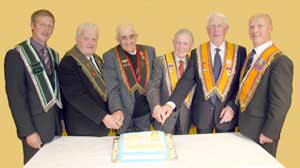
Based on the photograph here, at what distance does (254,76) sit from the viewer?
2.47 m

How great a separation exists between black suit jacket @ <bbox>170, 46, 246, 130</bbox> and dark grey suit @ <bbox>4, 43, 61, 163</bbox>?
128cm

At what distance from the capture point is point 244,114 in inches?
100.0

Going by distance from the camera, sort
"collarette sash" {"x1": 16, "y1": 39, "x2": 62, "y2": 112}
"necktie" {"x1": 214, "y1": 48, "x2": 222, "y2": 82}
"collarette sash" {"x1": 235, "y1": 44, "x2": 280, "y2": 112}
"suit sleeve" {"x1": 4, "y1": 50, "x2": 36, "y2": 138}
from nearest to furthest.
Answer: "collarette sash" {"x1": 235, "y1": 44, "x2": 280, "y2": 112} → "suit sleeve" {"x1": 4, "y1": 50, "x2": 36, "y2": 138} → "collarette sash" {"x1": 16, "y1": 39, "x2": 62, "y2": 112} → "necktie" {"x1": 214, "y1": 48, "x2": 222, "y2": 82}

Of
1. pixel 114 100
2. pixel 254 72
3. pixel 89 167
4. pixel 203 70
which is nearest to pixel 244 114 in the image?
pixel 254 72

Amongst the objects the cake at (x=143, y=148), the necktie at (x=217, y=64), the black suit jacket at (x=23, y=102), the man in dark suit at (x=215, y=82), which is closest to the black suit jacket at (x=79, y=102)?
the black suit jacket at (x=23, y=102)

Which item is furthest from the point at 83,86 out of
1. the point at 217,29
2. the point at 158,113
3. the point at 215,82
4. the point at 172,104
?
the point at 217,29

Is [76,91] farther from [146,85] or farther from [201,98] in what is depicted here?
[201,98]

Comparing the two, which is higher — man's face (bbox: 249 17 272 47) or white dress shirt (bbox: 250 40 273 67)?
man's face (bbox: 249 17 272 47)

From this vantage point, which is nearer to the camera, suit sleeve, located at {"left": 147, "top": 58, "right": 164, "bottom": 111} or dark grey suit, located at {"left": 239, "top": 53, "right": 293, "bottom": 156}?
dark grey suit, located at {"left": 239, "top": 53, "right": 293, "bottom": 156}

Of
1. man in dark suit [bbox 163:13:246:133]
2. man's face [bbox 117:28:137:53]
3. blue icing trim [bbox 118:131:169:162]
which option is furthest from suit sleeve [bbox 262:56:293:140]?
man's face [bbox 117:28:137:53]

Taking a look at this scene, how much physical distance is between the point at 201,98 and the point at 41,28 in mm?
1749

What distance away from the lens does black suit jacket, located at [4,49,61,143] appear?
8.29 feet

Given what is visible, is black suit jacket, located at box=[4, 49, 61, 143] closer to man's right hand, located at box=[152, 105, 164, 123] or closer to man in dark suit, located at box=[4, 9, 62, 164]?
man in dark suit, located at box=[4, 9, 62, 164]

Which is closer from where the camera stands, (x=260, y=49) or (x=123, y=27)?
(x=260, y=49)
